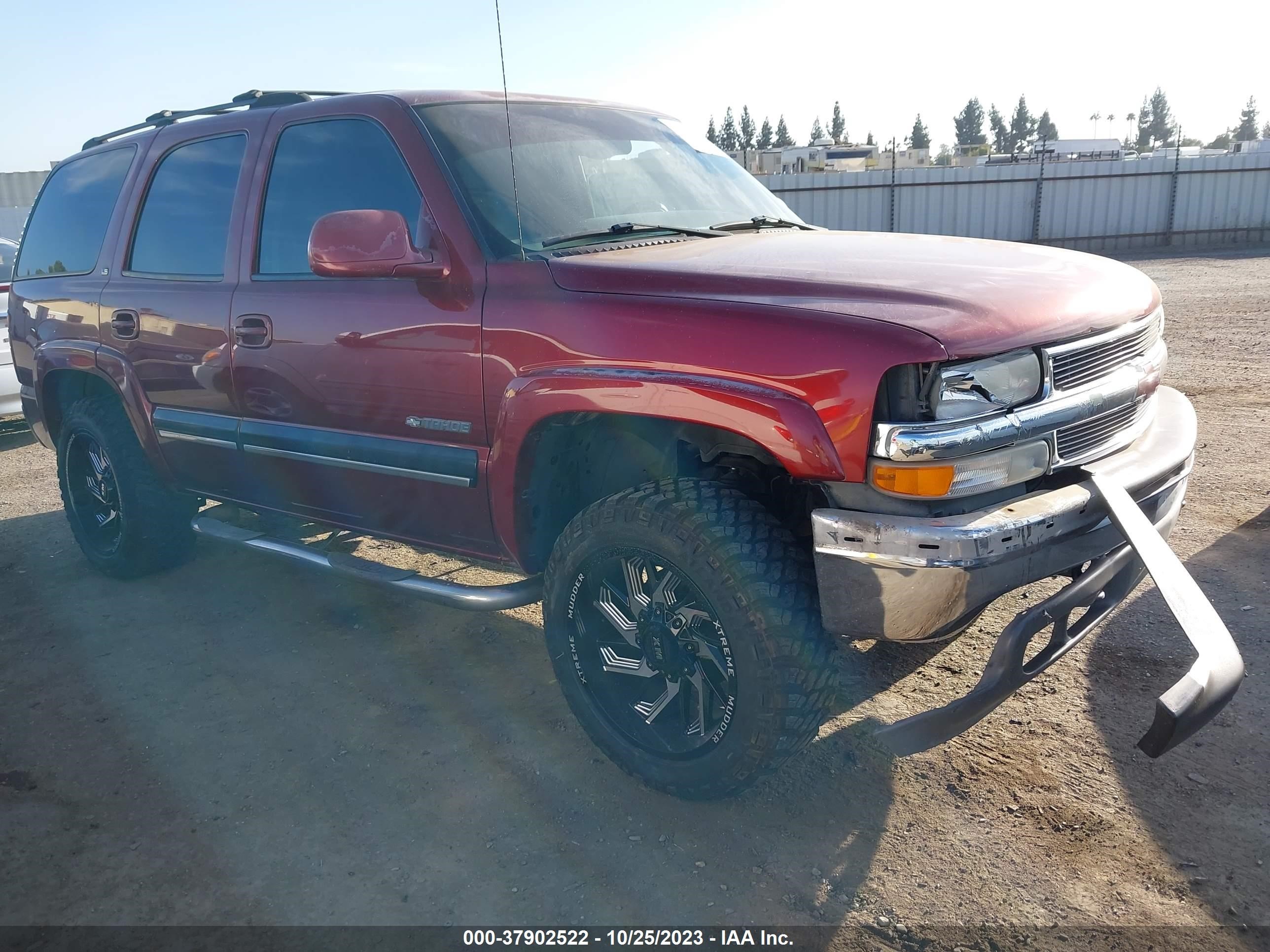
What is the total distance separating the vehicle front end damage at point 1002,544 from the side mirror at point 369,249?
1.48m

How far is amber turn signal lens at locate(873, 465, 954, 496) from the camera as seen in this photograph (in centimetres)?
233

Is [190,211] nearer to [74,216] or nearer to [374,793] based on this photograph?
[74,216]

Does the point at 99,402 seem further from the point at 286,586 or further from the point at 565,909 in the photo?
the point at 565,909

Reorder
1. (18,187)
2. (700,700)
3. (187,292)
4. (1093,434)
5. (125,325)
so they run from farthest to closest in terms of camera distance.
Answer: (18,187) < (125,325) < (187,292) < (700,700) < (1093,434)

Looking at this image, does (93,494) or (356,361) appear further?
(93,494)

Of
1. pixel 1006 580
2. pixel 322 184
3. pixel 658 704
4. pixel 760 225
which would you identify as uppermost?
pixel 322 184

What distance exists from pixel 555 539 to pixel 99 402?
280cm

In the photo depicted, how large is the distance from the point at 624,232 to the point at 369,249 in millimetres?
811

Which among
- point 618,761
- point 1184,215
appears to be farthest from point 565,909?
point 1184,215

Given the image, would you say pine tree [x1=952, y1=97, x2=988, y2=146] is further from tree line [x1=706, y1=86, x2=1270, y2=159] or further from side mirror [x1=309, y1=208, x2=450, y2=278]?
side mirror [x1=309, y1=208, x2=450, y2=278]

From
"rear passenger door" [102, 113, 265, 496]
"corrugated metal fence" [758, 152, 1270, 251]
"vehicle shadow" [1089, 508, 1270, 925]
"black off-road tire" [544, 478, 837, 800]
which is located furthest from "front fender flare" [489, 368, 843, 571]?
"corrugated metal fence" [758, 152, 1270, 251]

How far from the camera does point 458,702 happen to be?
141 inches

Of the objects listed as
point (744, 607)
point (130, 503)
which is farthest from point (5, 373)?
point (744, 607)

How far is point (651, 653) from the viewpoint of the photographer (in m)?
2.88
